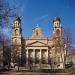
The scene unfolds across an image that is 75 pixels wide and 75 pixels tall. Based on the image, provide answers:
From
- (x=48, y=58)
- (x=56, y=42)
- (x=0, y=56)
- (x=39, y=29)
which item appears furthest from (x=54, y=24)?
(x=0, y=56)

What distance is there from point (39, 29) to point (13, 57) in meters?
48.5

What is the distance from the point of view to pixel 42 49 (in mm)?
136875

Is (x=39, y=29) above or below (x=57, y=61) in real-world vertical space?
above

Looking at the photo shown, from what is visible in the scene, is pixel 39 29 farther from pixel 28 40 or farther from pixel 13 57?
pixel 13 57

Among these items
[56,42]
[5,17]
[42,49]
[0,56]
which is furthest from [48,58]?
[5,17]

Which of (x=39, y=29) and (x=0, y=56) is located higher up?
(x=39, y=29)

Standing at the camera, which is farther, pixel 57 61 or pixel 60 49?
pixel 57 61

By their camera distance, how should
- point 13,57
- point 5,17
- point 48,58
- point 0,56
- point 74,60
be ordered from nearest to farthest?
point 5,17 → point 0,56 → point 13,57 → point 48,58 → point 74,60

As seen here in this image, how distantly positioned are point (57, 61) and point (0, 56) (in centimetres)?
4421

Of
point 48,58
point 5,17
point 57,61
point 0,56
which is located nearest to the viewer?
point 5,17

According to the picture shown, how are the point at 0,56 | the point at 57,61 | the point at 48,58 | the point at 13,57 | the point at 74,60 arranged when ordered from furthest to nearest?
the point at 74,60
the point at 48,58
the point at 57,61
the point at 13,57
the point at 0,56

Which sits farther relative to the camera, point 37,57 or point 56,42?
point 37,57

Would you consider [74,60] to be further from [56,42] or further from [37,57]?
[56,42]

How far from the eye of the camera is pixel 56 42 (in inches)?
3634
